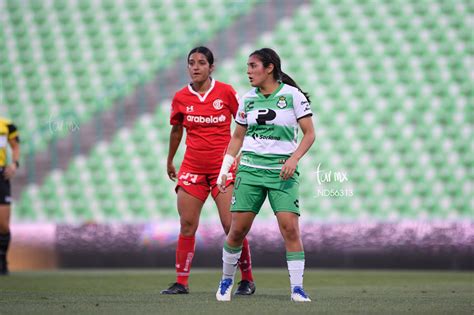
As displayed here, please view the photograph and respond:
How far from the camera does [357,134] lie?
13086mm

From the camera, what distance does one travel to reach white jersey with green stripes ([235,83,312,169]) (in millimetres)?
5531

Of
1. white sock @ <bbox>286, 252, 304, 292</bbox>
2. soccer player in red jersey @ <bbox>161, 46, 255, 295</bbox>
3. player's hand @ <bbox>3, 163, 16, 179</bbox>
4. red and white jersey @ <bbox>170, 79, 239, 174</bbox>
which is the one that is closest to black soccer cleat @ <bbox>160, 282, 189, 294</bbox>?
soccer player in red jersey @ <bbox>161, 46, 255, 295</bbox>

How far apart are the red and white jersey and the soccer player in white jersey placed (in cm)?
87

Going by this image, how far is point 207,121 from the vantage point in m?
6.52

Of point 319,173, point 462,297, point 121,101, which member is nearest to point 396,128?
point 319,173

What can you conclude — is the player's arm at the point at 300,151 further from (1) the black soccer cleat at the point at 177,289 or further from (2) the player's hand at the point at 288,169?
(1) the black soccer cleat at the point at 177,289

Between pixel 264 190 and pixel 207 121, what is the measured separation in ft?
3.60

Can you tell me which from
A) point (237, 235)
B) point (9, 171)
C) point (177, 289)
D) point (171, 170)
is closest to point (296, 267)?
point (237, 235)

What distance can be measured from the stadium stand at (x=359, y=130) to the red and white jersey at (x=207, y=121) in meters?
6.06

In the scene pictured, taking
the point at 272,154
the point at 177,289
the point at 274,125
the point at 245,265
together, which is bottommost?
the point at 177,289

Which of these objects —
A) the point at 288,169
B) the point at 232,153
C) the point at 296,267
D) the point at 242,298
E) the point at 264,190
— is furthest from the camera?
the point at 242,298

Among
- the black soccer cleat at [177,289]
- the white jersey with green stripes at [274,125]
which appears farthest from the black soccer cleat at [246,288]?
the white jersey with green stripes at [274,125]

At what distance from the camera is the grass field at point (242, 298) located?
5012 mm

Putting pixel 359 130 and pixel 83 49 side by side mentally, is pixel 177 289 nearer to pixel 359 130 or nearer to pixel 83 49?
pixel 359 130
